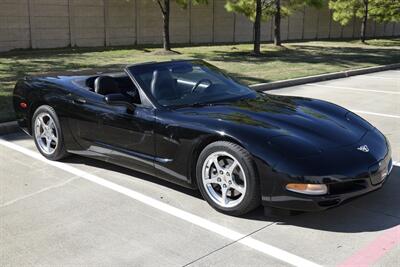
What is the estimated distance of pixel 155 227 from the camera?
4.02 metres

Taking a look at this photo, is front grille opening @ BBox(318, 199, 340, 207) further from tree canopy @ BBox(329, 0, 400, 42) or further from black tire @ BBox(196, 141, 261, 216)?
tree canopy @ BBox(329, 0, 400, 42)

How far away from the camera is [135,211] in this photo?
4348mm

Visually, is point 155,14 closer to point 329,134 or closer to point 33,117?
point 33,117

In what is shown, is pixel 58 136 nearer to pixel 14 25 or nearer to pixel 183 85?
pixel 183 85

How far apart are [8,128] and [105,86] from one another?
105 inches

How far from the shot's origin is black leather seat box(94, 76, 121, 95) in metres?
5.30

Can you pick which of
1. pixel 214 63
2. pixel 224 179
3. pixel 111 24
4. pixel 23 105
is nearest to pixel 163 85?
pixel 224 179

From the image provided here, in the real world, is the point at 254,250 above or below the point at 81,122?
below

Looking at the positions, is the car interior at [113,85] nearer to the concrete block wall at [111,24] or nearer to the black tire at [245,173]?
the black tire at [245,173]

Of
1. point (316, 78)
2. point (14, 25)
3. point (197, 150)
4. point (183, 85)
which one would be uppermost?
point (14, 25)

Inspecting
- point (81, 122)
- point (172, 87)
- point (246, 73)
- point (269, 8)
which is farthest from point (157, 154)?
point (269, 8)

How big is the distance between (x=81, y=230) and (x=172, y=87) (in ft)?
5.76

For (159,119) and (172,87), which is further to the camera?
(172,87)

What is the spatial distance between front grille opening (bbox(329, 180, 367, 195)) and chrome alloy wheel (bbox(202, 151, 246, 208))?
70cm
